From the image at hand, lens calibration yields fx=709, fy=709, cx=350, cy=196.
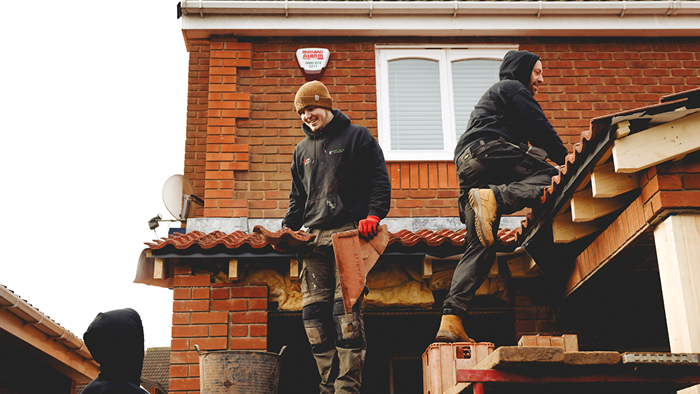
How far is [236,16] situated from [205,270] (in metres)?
3.50

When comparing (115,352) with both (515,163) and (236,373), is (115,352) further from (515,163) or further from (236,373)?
(515,163)

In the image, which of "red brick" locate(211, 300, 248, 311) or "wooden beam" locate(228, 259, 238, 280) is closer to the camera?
"wooden beam" locate(228, 259, 238, 280)

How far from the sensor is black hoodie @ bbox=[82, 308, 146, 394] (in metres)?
3.37

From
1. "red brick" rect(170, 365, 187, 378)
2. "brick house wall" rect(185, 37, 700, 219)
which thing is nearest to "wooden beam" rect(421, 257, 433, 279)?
"brick house wall" rect(185, 37, 700, 219)

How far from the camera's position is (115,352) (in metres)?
3.41

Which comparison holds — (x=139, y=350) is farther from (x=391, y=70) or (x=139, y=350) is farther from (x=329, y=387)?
(x=391, y=70)

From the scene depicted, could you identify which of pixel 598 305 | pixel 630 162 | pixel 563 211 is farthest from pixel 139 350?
pixel 598 305

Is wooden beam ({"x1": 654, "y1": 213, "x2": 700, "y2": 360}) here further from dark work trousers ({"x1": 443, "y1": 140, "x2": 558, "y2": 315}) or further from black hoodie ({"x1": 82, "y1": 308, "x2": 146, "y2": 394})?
black hoodie ({"x1": 82, "y1": 308, "x2": 146, "y2": 394})

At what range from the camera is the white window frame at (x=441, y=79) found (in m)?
8.59

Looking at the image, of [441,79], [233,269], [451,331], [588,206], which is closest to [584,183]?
[588,206]

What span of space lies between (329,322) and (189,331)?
2.27 meters

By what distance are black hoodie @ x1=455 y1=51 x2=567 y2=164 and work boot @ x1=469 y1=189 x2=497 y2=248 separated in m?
A: 0.52

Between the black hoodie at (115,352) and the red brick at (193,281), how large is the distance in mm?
3640

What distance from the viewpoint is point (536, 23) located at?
29.8 feet
